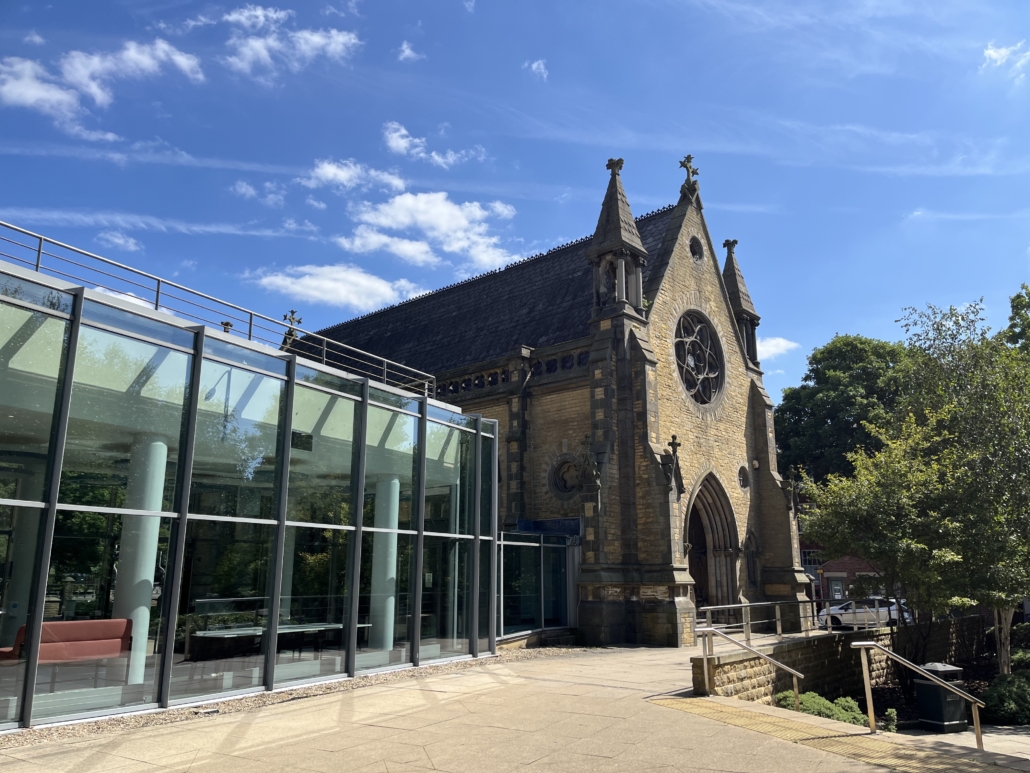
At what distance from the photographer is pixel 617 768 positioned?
675cm

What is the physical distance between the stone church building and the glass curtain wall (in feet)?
21.0

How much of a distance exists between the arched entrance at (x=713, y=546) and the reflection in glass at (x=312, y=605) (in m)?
13.5

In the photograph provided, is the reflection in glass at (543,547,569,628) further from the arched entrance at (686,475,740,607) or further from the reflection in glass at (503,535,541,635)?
the arched entrance at (686,475,740,607)

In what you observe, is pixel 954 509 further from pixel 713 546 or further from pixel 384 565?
pixel 384 565

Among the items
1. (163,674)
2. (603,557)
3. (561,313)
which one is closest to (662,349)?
(561,313)

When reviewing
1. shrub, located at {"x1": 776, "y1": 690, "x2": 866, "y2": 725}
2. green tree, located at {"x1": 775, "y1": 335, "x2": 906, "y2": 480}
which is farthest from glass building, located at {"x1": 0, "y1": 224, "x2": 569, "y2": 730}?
green tree, located at {"x1": 775, "y1": 335, "x2": 906, "y2": 480}

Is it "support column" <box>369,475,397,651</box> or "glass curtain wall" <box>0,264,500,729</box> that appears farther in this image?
"support column" <box>369,475,397,651</box>

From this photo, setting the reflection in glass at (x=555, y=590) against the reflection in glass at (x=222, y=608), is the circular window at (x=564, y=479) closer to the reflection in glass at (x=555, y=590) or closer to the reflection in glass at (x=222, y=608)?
the reflection in glass at (x=555, y=590)

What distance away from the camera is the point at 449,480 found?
51.1ft

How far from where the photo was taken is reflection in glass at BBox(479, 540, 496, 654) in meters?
15.9

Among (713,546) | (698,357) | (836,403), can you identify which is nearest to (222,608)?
(713,546)

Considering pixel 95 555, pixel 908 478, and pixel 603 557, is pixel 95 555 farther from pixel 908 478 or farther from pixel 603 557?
pixel 908 478

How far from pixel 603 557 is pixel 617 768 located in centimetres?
1290

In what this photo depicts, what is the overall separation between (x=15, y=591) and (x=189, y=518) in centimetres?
217
